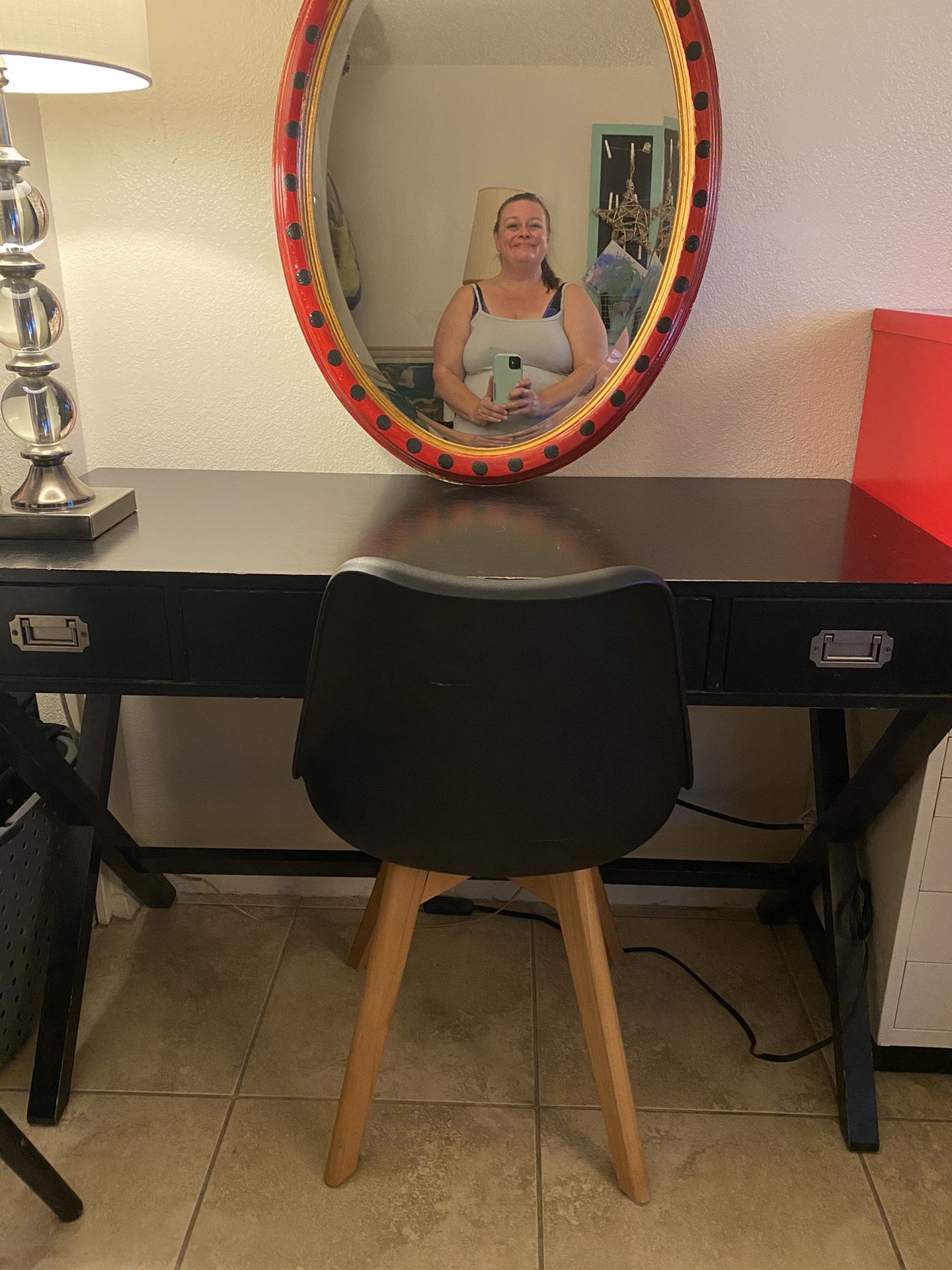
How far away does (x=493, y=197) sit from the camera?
134 cm

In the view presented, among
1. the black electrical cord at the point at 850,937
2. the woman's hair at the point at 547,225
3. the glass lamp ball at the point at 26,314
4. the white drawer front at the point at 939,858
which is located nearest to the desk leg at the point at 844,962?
the black electrical cord at the point at 850,937

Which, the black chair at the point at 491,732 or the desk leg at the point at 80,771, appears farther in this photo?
the desk leg at the point at 80,771

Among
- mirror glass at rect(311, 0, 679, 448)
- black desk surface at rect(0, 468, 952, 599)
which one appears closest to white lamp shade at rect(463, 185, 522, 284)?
mirror glass at rect(311, 0, 679, 448)

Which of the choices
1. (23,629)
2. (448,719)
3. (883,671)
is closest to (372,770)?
(448,719)

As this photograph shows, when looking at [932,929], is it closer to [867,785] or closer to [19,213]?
[867,785]

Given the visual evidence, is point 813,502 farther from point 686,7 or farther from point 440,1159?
point 440,1159

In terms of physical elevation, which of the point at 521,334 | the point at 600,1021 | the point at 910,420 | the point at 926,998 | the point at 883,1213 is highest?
the point at 521,334

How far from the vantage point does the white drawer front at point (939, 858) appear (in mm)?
1311

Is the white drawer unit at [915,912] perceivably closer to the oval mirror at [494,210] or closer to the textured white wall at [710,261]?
the textured white wall at [710,261]

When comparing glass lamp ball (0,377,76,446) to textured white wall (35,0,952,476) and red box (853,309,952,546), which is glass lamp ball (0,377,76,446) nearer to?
textured white wall (35,0,952,476)

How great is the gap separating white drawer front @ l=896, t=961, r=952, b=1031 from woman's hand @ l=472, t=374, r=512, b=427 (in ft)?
3.08

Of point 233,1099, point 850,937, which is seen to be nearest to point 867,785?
point 850,937

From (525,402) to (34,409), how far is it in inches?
24.7

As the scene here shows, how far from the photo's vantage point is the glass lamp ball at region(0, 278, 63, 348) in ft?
3.84
